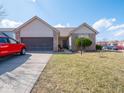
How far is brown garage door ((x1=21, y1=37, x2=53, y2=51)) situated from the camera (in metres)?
25.2

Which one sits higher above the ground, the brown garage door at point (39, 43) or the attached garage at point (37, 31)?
the attached garage at point (37, 31)

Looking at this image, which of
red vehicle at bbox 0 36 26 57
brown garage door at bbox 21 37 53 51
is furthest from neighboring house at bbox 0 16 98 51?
red vehicle at bbox 0 36 26 57

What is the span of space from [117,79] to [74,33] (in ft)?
72.5

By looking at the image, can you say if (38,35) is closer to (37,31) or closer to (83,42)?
(37,31)

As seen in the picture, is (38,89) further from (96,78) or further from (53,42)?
(53,42)

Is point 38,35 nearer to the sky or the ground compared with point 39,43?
nearer to the sky

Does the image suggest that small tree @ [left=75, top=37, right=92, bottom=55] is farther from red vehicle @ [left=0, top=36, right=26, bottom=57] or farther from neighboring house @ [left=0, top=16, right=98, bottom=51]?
A: red vehicle @ [left=0, top=36, right=26, bottom=57]

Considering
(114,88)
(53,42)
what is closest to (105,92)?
(114,88)

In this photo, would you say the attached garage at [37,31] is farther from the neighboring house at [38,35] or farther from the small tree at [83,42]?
the small tree at [83,42]

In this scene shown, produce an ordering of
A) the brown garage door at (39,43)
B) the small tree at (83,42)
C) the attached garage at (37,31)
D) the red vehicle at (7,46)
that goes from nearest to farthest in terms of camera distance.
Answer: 1. the red vehicle at (7,46)
2. the attached garage at (37,31)
3. the brown garage door at (39,43)
4. the small tree at (83,42)

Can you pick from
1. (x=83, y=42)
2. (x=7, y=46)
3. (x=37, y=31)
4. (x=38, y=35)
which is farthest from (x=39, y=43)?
(x=7, y=46)

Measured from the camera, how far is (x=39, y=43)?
25578 mm

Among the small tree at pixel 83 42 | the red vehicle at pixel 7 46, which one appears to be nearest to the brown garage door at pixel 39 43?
the small tree at pixel 83 42

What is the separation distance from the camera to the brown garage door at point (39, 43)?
2517 cm
